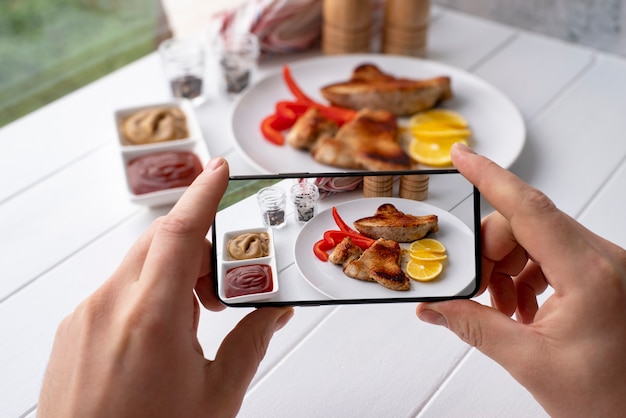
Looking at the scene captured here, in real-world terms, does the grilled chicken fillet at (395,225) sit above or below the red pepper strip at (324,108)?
above

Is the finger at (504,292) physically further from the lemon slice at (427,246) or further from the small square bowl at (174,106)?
the small square bowl at (174,106)

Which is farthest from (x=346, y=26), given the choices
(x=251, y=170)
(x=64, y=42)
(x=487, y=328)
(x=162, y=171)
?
(x=64, y=42)

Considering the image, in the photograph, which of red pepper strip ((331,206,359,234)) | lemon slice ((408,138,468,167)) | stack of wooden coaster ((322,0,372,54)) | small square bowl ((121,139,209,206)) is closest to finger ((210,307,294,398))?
red pepper strip ((331,206,359,234))

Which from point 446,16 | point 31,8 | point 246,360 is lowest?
point 31,8

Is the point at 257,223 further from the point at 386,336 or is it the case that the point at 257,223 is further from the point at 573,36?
the point at 573,36

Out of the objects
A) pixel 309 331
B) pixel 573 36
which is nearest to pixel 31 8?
pixel 573 36

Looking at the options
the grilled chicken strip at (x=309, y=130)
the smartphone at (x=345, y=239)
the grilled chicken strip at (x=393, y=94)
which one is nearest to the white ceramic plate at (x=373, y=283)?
the smartphone at (x=345, y=239)

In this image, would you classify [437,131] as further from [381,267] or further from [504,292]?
[381,267]
